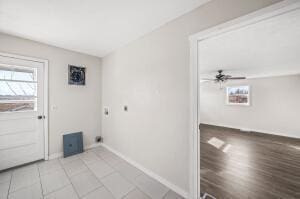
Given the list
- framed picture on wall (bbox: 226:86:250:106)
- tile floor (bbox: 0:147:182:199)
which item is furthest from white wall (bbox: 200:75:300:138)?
tile floor (bbox: 0:147:182:199)

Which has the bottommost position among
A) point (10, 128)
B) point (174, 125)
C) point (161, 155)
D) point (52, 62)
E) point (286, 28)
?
point (161, 155)

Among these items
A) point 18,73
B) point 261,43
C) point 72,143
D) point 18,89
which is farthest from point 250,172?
point 18,73

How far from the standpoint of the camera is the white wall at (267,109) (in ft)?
15.5

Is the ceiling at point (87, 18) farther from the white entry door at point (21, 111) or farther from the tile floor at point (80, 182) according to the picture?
the tile floor at point (80, 182)

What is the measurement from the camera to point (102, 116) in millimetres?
3383

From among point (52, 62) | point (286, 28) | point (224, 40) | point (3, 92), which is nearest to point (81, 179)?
point (3, 92)

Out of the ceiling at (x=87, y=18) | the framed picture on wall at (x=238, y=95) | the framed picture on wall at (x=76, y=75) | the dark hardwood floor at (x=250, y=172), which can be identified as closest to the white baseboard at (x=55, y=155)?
the framed picture on wall at (x=76, y=75)

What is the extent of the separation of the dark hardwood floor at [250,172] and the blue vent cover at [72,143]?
8.81 ft

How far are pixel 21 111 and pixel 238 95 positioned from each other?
7.65 metres

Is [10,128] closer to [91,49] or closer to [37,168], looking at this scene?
[37,168]

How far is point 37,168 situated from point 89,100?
164cm

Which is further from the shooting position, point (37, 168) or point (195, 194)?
point (37, 168)

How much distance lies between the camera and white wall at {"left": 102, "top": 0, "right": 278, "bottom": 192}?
1542 mm

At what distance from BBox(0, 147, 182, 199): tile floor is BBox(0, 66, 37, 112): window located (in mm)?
1157
